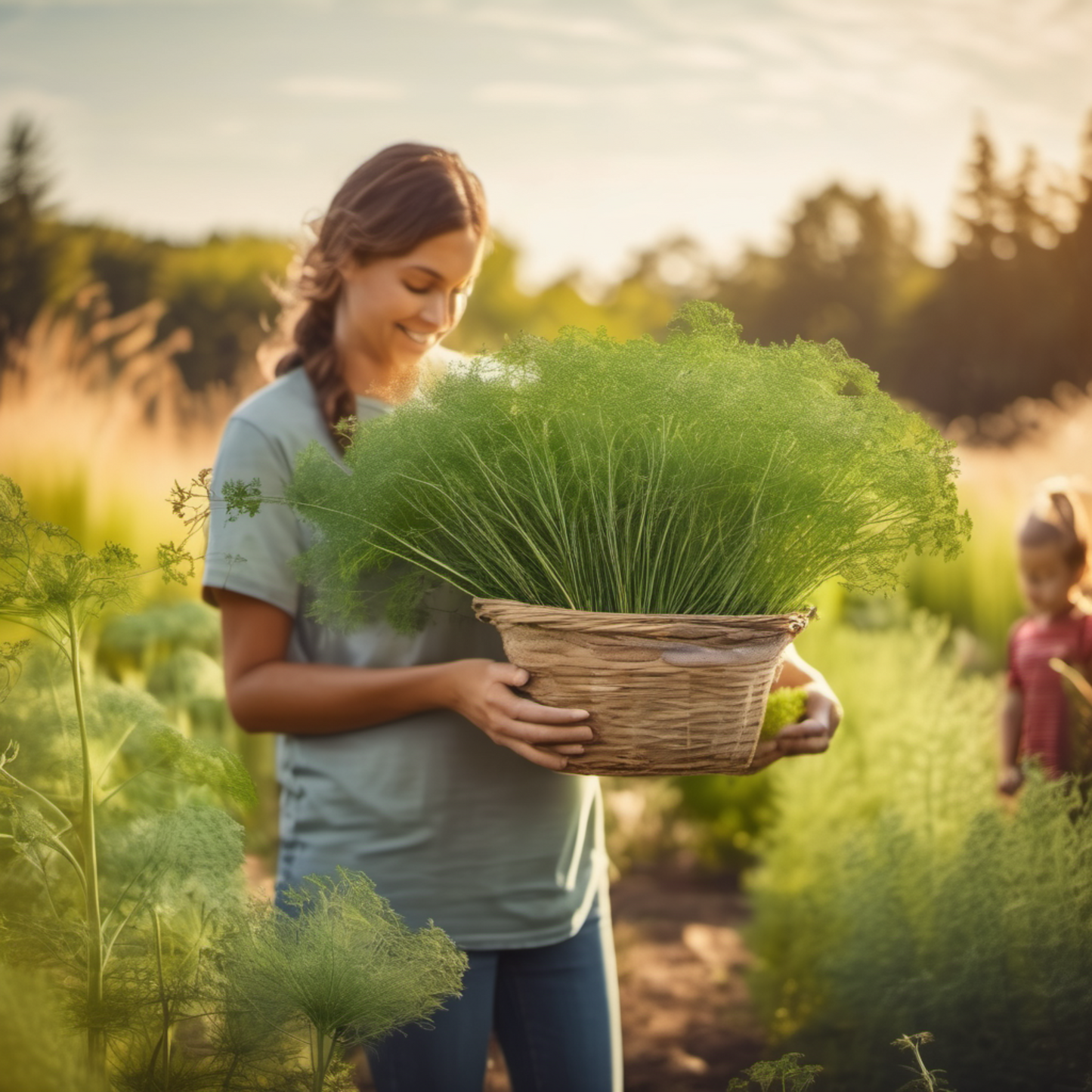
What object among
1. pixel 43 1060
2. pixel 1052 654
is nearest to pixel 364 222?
pixel 43 1060

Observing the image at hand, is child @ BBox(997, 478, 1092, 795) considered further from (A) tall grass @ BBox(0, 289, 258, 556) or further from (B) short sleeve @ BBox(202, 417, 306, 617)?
(A) tall grass @ BBox(0, 289, 258, 556)

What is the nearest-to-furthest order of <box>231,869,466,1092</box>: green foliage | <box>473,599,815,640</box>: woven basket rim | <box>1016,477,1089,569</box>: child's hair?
<box>231,869,466,1092</box>: green foliage, <box>473,599,815,640</box>: woven basket rim, <box>1016,477,1089,569</box>: child's hair

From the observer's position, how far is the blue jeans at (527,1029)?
1.46 m

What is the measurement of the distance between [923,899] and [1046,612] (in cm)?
126

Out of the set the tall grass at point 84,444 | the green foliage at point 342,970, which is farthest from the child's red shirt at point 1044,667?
the tall grass at point 84,444

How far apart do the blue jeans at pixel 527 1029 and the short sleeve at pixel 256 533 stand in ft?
1.89

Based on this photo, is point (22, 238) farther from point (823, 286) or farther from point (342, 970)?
point (823, 286)

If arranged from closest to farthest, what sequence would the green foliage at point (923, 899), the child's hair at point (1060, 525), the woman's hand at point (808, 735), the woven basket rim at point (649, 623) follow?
the woven basket rim at point (649, 623) → the woman's hand at point (808, 735) → the green foliage at point (923, 899) → the child's hair at point (1060, 525)

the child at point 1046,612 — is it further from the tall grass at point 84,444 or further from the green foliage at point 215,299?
the green foliage at point 215,299

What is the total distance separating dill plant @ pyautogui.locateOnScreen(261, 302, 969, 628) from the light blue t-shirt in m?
0.36

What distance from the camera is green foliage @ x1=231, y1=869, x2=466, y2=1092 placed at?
2.89 ft

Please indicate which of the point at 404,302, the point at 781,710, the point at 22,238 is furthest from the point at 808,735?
the point at 22,238

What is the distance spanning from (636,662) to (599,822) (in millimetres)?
780

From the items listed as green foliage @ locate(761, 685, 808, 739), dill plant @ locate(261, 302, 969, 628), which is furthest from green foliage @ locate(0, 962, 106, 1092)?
green foliage @ locate(761, 685, 808, 739)
